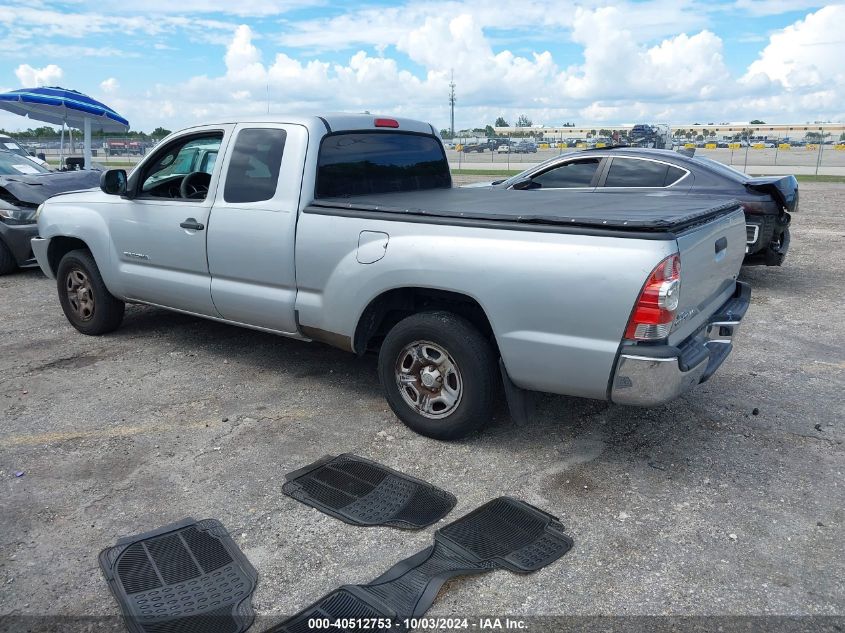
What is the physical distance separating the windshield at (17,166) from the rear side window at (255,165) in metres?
A: 6.19

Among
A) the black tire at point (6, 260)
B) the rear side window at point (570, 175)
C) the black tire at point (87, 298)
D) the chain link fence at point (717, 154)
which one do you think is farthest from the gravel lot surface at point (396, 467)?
the chain link fence at point (717, 154)

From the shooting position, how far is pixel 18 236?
9016 millimetres

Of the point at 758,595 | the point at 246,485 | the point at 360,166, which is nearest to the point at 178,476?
the point at 246,485

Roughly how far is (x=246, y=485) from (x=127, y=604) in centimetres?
103

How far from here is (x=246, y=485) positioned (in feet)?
12.6

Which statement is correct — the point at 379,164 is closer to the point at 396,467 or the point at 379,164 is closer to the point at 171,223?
the point at 171,223

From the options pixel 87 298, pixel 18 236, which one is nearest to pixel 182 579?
pixel 87 298

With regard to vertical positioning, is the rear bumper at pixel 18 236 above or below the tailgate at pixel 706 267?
below

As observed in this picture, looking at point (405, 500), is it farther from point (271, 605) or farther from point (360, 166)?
point (360, 166)

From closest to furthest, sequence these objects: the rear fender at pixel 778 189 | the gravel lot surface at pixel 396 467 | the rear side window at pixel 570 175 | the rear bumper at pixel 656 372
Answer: the gravel lot surface at pixel 396 467, the rear bumper at pixel 656 372, the rear fender at pixel 778 189, the rear side window at pixel 570 175

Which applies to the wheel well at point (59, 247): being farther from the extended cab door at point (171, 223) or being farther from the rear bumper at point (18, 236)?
the rear bumper at point (18, 236)

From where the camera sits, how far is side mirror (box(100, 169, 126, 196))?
218 inches

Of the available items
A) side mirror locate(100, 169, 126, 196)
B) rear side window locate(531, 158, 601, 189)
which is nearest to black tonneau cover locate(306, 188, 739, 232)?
side mirror locate(100, 169, 126, 196)

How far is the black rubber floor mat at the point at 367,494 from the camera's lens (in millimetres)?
3541
